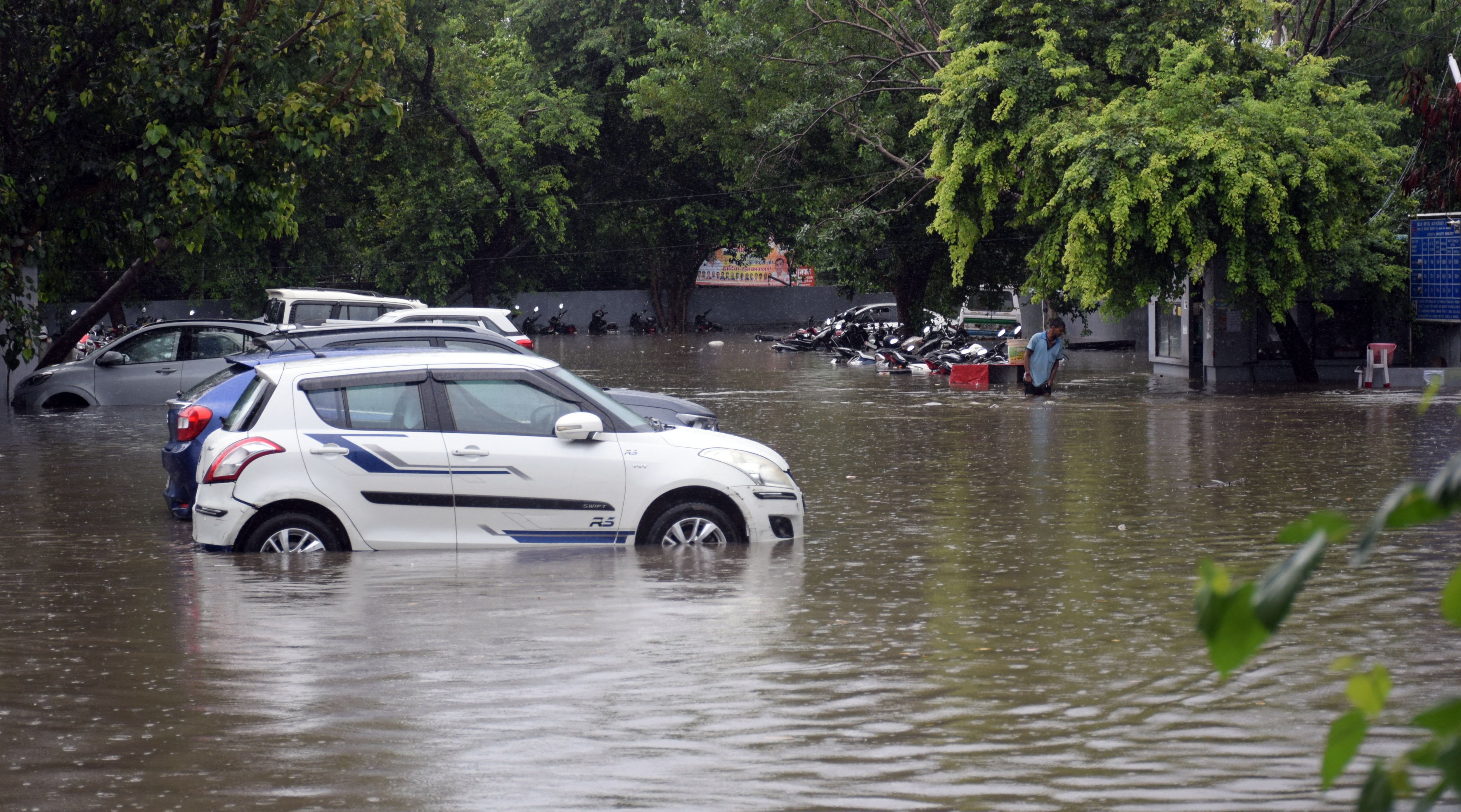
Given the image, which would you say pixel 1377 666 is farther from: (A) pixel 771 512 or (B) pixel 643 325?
(B) pixel 643 325

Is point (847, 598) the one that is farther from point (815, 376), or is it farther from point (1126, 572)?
point (815, 376)

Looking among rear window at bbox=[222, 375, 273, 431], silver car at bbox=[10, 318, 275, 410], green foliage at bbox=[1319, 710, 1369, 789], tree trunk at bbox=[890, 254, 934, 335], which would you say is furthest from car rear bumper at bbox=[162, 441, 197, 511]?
tree trunk at bbox=[890, 254, 934, 335]

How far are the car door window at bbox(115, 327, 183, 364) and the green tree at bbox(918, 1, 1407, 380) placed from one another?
43.0ft

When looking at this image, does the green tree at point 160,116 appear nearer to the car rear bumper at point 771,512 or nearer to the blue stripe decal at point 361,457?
the blue stripe decal at point 361,457

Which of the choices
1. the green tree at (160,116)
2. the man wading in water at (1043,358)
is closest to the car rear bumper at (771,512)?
the green tree at (160,116)

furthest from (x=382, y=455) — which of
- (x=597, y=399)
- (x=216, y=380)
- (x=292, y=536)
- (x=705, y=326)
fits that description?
(x=705, y=326)

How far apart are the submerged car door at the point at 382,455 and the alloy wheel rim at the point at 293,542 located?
27 cm

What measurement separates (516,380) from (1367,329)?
22.3m

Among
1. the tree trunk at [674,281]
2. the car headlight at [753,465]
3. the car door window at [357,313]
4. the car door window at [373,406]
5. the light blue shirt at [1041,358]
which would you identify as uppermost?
the tree trunk at [674,281]

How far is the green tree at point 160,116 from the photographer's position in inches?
516

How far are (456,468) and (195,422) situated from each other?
3.39 m

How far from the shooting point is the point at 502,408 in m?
9.35

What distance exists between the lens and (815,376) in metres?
30.6

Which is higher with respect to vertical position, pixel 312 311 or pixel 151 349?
pixel 312 311
